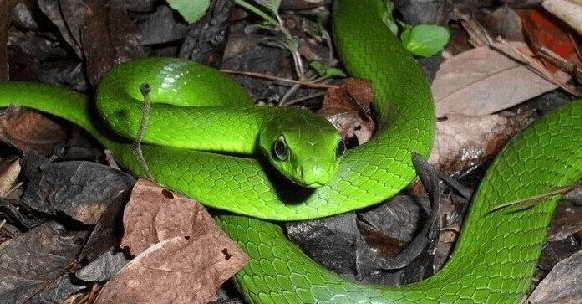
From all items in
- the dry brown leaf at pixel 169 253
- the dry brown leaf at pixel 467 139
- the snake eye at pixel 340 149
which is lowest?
the dry brown leaf at pixel 467 139

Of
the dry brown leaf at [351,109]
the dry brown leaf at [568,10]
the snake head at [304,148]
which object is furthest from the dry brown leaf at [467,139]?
the snake head at [304,148]

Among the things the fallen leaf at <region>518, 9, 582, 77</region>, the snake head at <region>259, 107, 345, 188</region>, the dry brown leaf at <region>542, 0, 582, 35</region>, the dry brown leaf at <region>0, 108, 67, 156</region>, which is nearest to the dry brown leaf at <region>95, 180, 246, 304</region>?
the snake head at <region>259, 107, 345, 188</region>

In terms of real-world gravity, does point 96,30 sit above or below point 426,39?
above

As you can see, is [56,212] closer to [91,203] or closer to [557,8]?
[91,203]

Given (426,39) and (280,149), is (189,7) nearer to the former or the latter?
(426,39)

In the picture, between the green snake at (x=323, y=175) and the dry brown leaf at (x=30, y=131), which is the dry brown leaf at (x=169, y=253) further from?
the dry brown leaf at (x=30, y=131)

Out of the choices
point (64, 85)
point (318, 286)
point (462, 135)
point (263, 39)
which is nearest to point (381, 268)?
point (318, 286)

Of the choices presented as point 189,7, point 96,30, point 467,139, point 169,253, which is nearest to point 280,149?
point 169,253

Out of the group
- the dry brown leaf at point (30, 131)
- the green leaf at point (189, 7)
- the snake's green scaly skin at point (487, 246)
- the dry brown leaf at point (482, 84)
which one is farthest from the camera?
the green leaf at point (189, 7)
